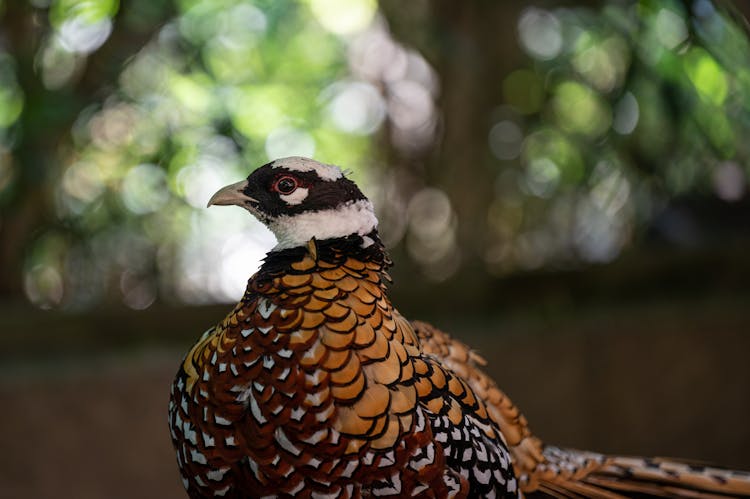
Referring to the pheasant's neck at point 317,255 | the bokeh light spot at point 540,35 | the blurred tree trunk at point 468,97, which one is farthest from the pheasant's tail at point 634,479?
the bokeh light spot at point 540,35

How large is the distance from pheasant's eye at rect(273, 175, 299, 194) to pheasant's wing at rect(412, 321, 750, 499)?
45 cm

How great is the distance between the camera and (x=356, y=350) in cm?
117

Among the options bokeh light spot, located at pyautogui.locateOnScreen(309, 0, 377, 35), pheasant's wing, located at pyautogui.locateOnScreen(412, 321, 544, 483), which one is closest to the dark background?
bokeh light spot, located at pyautogui.locateOnScreen(309, 0, 377, 35)

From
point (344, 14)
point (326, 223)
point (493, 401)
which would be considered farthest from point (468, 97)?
point (326, 223)

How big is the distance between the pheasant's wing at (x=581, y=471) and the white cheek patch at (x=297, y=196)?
1.43 feet

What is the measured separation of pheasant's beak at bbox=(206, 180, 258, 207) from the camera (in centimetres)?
120

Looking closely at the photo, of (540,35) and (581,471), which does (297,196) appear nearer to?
(581,471)

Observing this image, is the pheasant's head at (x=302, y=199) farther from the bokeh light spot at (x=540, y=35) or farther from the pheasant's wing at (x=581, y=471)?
the bokeh light spot at (x=540, y=35)

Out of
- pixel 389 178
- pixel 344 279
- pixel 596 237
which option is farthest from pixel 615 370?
pixel 344 279

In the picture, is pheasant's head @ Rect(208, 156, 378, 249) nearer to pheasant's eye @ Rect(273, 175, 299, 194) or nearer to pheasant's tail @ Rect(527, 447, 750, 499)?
pheasant's eye @ Rect(273, 175, 299, 194)

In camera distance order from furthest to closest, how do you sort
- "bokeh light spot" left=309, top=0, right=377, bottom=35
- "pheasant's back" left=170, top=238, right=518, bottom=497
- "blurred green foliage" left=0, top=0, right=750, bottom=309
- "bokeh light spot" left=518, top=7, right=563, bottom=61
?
"bokeh light spot" left=518, top=7, right=563, bottom=61 → "bokeh light spot" left=309, top=0, right=377, bottom=35 → "blurred green foliage" left=0, top=0, right=750, bottom=309 → "pheasant's back" left=170, top=238, right=518, bottom=497

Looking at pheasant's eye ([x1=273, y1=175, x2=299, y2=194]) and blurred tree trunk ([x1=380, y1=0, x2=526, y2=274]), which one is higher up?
blurred tree trunk ([x1=380, y1=0, x2=526, y2=274])

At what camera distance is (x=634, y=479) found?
152cm

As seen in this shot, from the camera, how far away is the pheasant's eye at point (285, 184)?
120 cm
